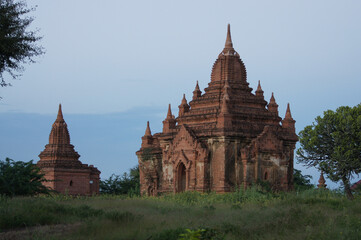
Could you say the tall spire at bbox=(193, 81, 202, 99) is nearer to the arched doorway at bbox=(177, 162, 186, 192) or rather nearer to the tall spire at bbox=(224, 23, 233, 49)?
the tall spire at bbox=(224, 23, 233, 49)

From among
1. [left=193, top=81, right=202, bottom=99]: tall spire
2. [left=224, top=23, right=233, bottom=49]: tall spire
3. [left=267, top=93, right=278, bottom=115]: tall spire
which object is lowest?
[left=267, top=93, right=278, bottom=115]: tall spire

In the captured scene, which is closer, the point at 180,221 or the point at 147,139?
the point at 180,221

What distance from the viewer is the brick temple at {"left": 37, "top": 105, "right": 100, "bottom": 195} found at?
3700cm

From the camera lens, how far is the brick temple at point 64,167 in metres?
37.0

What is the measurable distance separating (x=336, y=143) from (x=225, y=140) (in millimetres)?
6377

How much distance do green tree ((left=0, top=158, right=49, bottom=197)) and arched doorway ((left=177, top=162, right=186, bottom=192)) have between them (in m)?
8.68

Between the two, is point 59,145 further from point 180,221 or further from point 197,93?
point 180,221

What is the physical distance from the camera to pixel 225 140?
93.5ft

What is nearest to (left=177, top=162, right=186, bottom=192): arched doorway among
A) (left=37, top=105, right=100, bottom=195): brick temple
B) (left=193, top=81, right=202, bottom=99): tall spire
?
(left=193, top=81, right=202, bottom=99): tall spire

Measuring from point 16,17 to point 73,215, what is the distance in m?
6.52

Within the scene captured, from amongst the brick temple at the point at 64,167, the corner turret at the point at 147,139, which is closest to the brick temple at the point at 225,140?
the corner turret at the point at 147,139

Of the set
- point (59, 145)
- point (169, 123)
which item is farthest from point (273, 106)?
point (59, 145)

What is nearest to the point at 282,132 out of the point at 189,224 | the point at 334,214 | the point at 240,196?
the point at 240,196

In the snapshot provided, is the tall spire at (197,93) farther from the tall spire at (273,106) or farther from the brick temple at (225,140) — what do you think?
the tall spire at (273,106)
